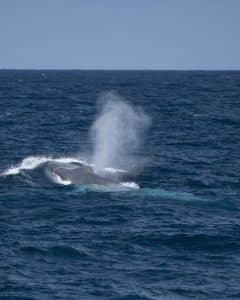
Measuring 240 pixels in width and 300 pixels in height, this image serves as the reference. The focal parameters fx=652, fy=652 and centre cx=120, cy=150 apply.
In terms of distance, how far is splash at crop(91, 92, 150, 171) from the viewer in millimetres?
62938

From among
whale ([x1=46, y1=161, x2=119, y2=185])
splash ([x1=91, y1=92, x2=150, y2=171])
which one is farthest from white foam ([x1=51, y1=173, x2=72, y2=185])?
splash ([x1=91, y1=92, x2=150, y2=171])

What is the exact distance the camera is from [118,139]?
254 ft

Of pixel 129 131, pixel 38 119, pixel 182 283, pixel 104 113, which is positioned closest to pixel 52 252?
pixel 182 283

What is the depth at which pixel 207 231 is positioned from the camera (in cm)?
3803

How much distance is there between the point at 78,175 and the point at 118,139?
91.0ft

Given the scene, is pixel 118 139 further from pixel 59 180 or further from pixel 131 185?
pixel 59 180

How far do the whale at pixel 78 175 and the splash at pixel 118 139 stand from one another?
4.23 m

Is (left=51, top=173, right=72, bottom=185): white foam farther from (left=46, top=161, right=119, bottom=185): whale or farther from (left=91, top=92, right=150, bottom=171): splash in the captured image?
(left=91, top=92, right=150, bottom=171): splash

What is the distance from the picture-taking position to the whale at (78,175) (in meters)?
49.5

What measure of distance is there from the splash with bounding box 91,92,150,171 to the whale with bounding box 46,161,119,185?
423cm

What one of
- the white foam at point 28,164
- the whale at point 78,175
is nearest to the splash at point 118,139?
the whale at point 78,175

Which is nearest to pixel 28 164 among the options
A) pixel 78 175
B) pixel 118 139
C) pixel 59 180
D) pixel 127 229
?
pixel 59 180

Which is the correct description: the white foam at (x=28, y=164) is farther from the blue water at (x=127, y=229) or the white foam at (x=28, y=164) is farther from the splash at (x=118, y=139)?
the splash at (x=118, y=139)

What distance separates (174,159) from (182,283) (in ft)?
116
